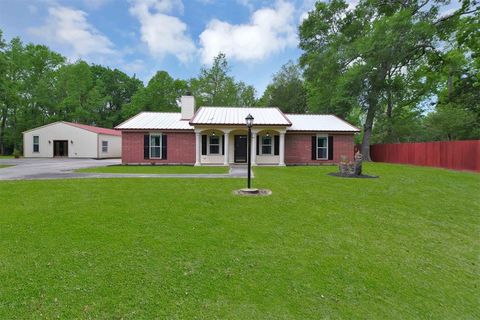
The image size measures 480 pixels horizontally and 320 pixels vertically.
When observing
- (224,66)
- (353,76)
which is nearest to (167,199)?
(353,76)

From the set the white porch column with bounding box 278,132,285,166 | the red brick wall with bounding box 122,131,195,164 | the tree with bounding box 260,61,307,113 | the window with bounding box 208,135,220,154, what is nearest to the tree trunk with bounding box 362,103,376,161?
the white porch column with bounding box 278,132,285,166

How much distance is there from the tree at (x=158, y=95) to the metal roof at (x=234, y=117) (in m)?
24.2

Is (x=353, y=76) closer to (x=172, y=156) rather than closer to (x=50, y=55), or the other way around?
(x=172, y=156)

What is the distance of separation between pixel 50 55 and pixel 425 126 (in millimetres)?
53913

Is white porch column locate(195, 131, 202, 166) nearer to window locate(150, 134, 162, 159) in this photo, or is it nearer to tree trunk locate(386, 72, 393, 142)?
window locate(150, 134, 162, 159)

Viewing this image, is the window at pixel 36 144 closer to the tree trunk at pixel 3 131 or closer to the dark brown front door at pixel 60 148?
the dark brown front door at pixel 60 148

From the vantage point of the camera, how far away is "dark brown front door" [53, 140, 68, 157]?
1055 inches

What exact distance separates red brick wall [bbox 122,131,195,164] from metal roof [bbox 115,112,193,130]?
1.37 ft

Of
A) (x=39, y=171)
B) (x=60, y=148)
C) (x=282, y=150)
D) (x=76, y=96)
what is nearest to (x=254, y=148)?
(x=282, y=150)

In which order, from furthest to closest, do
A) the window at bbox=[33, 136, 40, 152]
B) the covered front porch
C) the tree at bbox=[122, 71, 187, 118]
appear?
the tree at bbox=[122, 71, 187, 118], the window at bbox=[33, 136, 40, 152], the covered front porch

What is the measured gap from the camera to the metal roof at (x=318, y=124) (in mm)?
18031

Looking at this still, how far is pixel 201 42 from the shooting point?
21.8m

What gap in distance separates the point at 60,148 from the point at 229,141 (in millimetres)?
20414

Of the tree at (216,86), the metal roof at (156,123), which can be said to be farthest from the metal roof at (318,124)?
the tree at (216,86)
